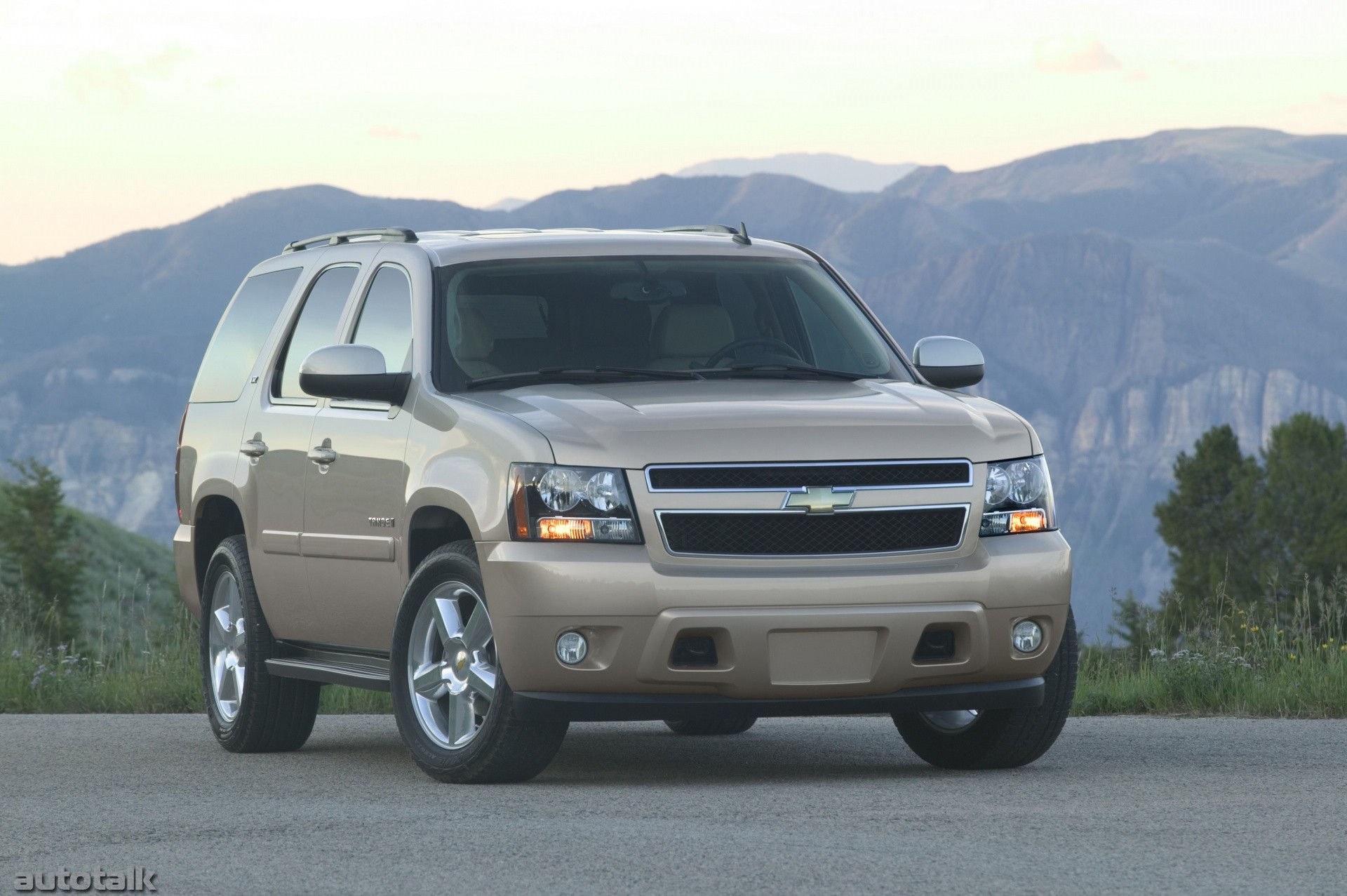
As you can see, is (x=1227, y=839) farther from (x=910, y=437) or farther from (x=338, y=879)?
(x=338, y=879)

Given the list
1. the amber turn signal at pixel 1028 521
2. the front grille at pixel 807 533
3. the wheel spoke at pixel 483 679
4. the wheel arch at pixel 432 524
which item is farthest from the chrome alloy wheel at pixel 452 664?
the amber turn signal at pixel 1028 521

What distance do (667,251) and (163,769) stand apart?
117 inches

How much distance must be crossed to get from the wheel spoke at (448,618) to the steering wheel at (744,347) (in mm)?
1500

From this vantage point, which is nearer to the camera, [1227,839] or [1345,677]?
[1227,839]

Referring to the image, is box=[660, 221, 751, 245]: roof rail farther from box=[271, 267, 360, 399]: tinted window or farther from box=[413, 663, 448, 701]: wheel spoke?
box=[413, 663, 448, 701]: wheel spoke

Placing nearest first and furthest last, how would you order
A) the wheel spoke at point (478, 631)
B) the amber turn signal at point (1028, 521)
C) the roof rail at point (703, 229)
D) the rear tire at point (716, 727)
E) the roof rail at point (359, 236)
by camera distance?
the wheel spoke at point (478, 631), the amber turn signal at point (1028, 521), the roof rail at point (359, 236), the roof rail at point (703, 229), the rear tire at point (716, 727)

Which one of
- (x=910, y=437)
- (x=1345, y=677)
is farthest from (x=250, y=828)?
(x=1345, y=677)

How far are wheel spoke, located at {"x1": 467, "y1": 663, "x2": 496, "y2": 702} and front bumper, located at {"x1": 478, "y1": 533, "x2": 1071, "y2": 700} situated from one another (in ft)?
0.69

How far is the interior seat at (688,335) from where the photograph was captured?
7781mm

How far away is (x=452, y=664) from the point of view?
7.04m

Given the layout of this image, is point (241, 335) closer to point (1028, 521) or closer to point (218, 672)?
point (218, 672)

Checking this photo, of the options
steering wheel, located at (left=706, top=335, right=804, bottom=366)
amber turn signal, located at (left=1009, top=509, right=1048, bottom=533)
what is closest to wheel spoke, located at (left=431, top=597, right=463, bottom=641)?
steering wheel, located at (left=706, top=335, right=804, bottom=366)

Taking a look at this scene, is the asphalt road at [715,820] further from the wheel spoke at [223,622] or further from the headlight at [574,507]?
the headlight at [574,507]

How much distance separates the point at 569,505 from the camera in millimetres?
6559
